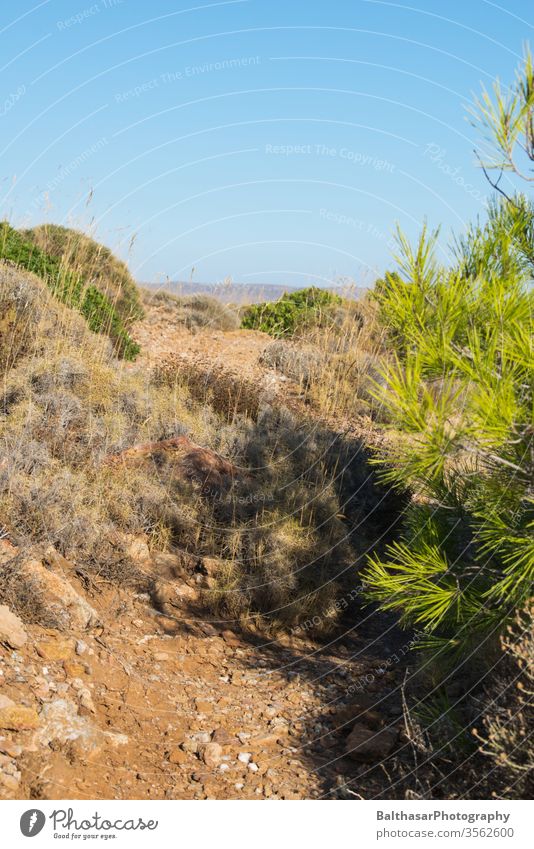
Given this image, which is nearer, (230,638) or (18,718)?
(18,718)

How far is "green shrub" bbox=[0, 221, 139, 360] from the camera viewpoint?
30.7ft

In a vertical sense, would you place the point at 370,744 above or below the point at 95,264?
below

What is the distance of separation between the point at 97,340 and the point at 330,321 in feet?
14.4

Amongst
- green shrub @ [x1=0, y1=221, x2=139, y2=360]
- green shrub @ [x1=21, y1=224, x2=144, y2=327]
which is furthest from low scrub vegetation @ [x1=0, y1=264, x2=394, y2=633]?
green shrub @ [x1=21, y1=224, x2=144, y2=327]

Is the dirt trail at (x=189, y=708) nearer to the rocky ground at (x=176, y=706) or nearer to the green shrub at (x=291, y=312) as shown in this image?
the rocky ground at (x=176, y=706)

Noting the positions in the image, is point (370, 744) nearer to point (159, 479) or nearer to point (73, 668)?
point (73, 668)

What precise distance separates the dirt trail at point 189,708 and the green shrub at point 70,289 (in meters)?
4.74

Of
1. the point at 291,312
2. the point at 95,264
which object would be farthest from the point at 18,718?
the point at 291,312

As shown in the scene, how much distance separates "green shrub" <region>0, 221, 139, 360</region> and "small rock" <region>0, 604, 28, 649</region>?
541cm

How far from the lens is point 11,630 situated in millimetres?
4195

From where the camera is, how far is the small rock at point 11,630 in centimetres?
416

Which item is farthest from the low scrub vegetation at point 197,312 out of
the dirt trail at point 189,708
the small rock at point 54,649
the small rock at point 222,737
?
the small rock at point 222,737

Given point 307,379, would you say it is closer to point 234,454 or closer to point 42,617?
point 234,454

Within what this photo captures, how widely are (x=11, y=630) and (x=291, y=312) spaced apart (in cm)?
933
